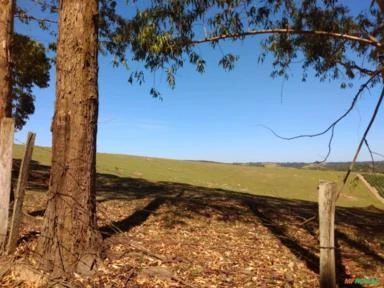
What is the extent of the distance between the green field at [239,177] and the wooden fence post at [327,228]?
2027cm

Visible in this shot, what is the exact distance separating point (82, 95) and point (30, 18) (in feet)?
19.8

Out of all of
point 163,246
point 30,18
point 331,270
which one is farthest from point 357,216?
point 30,18

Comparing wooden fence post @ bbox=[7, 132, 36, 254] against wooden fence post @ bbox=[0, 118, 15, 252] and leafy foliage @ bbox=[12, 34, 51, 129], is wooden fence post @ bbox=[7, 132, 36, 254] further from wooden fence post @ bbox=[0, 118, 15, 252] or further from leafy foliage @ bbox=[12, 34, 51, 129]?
leafy foliage @ bbox=[12, 34, 51, 129]

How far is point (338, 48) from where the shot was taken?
7586mm

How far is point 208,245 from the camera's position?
6211 millimetres

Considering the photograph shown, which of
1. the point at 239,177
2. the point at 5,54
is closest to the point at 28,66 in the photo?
the point at 5,54

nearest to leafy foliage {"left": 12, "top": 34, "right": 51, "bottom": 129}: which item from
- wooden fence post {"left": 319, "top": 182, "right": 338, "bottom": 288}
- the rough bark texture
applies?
→ the rough bark texture

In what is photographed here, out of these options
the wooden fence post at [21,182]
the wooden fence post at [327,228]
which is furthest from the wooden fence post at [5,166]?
the wooden fence post at [327,228]

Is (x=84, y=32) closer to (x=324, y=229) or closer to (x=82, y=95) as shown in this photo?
(x=82, y=95)

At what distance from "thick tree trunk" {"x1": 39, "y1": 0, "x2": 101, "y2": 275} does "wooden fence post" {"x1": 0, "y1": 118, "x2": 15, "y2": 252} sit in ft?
1.61

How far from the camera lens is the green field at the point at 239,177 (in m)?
26.1

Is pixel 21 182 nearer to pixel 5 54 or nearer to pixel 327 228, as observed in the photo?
pixel 5 54

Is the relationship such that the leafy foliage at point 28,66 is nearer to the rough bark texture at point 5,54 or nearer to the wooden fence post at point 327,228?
the rough bark texture at point 5,54

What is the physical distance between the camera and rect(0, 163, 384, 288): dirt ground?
4867 millimetres
